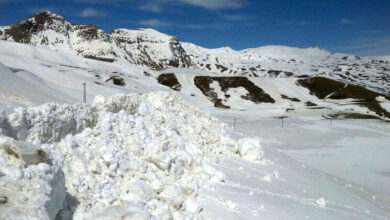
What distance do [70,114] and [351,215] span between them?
1161 centimetres

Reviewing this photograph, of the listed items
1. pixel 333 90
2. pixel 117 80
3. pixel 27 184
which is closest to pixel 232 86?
pixel 333 90

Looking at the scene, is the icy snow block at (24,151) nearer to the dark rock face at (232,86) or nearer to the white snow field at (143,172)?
the white snow field at (143,172)

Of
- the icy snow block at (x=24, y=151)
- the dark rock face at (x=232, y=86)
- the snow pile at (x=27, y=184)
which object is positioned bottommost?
the dark rock face at (x=232, y=86)

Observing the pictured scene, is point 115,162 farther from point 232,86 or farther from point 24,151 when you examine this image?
point 232,86

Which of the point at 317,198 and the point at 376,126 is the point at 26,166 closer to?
the point at 317,198

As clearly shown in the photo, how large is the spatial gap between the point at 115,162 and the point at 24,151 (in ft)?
11.2

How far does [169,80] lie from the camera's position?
119m

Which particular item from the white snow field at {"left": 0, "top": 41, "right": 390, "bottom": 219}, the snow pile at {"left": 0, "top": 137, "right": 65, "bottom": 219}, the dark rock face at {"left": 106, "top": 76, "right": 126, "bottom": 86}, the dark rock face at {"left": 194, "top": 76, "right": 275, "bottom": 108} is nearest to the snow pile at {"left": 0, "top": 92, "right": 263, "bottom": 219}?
the white snow field at {"left": 0, "top": 41, "right": 390, "bottom": 219}

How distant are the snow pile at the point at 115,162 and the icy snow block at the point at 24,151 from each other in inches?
21.6

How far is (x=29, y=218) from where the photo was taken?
4875 mm

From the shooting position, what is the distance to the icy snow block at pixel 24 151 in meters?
5.88

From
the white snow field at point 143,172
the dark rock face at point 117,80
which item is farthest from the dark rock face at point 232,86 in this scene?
the white snow field at point 143,172

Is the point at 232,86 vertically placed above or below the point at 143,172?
below

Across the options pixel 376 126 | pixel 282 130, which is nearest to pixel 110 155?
pixel 282 130
